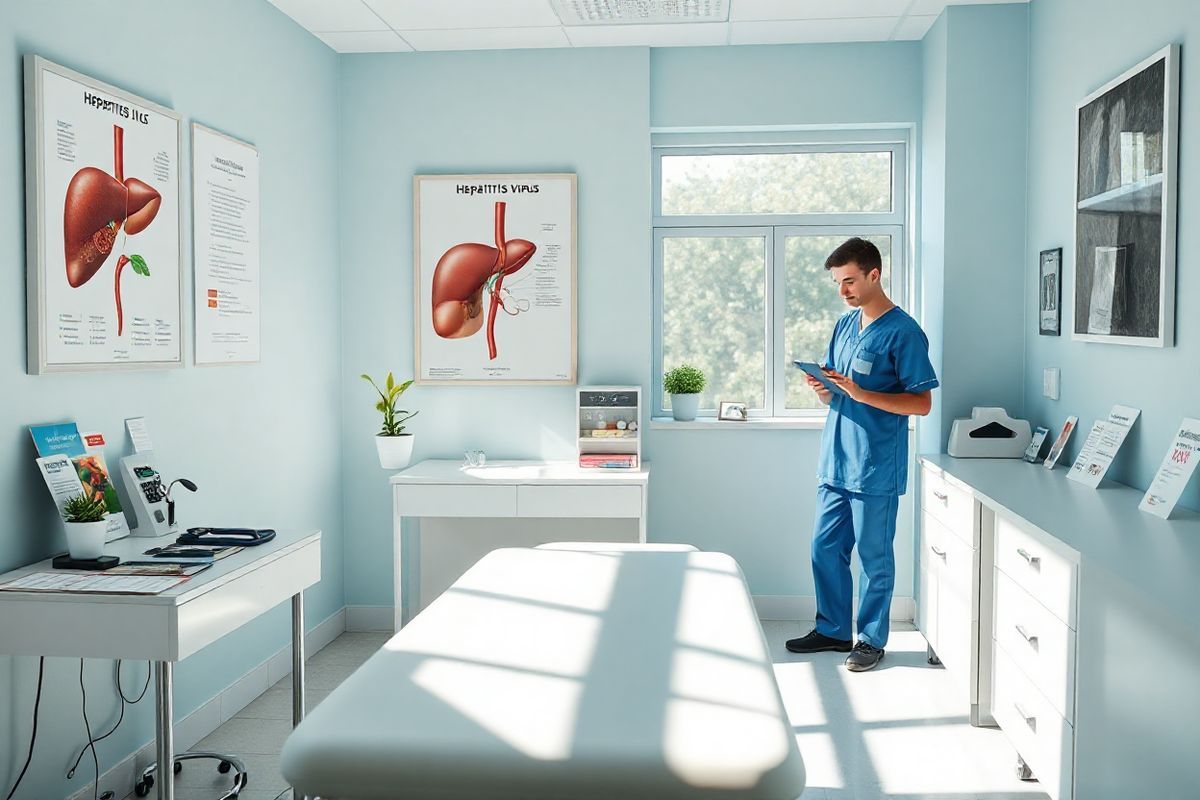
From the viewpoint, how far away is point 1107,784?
1.99m

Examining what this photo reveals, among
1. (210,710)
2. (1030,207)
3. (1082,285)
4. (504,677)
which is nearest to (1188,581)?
(504,677)

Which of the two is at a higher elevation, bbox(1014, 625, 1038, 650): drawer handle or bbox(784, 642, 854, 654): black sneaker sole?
bbox(1014, 625, 1038, 650): drawer handle

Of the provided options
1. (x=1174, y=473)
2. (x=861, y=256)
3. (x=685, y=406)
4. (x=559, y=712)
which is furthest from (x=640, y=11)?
(x=559, y=712)

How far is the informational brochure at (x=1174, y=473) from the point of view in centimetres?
235

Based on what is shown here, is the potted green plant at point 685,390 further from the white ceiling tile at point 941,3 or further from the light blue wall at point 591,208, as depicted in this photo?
the white ceiling tile at point 941,3

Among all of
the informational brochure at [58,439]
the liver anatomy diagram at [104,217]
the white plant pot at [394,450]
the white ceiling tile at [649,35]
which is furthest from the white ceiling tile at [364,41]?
the informational brochure at [58,439]

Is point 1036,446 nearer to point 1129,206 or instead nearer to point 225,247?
point 1129,206

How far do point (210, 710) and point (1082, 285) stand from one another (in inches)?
121

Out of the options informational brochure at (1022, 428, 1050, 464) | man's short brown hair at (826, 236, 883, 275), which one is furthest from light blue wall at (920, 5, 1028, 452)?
man's short brown hair at (826, 236, 883, 275)

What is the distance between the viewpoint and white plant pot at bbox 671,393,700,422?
164 inches

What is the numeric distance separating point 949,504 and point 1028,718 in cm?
85

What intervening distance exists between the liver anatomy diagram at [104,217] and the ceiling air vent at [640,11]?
1.64 meters

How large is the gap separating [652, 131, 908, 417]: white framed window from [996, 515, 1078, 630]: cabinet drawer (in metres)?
1.66

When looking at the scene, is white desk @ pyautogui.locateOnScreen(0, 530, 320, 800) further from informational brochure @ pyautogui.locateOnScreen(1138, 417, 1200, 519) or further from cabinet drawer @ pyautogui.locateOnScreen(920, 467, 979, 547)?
informational brochure @ pyautogui.locateOnScreen(1138, 417, 1200, 519)
